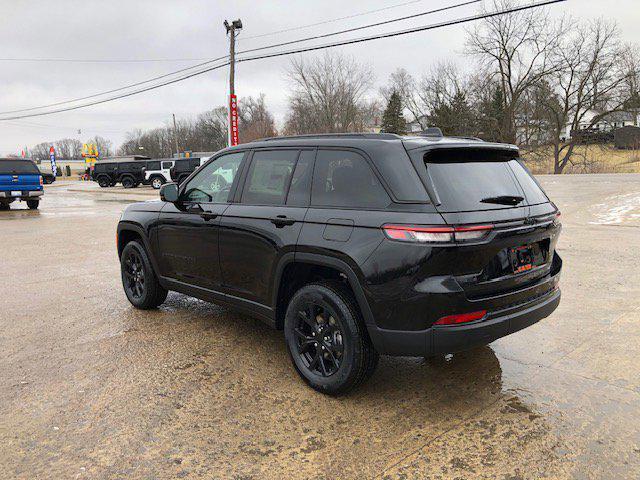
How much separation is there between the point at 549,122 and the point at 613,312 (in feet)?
148

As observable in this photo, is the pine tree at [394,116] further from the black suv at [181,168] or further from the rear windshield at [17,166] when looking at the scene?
the rear windshield at [17,166]

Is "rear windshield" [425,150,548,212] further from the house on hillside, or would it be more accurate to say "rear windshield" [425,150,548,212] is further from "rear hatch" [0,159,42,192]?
the house on hillside

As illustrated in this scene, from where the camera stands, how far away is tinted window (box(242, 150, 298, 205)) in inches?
149

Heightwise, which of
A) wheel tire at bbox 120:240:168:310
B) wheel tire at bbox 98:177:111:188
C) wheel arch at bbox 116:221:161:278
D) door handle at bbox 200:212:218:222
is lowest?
wheel tire at bbox 98:177:111:188

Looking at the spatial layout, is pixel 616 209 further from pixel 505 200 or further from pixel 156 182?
pixel 156 182

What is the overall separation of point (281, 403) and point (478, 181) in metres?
1.97

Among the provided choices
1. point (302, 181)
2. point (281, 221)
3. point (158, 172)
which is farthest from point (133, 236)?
point (158, 172)

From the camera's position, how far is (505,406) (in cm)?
323

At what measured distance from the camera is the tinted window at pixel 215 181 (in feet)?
14.1

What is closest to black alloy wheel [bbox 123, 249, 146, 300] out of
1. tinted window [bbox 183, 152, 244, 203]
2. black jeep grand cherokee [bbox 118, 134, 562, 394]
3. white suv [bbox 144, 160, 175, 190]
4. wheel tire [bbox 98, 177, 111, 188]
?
tinted window [bbox 183, 152, 244, 203]

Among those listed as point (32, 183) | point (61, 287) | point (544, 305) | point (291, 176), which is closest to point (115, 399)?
point (291, 176)

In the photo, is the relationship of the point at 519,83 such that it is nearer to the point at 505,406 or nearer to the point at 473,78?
the point at 473,78

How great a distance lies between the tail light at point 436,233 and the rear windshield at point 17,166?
19.1 meters

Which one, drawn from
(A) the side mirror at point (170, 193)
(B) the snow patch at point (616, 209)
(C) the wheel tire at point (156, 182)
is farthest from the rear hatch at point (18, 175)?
(B) the snow patch at point (616, 209)
